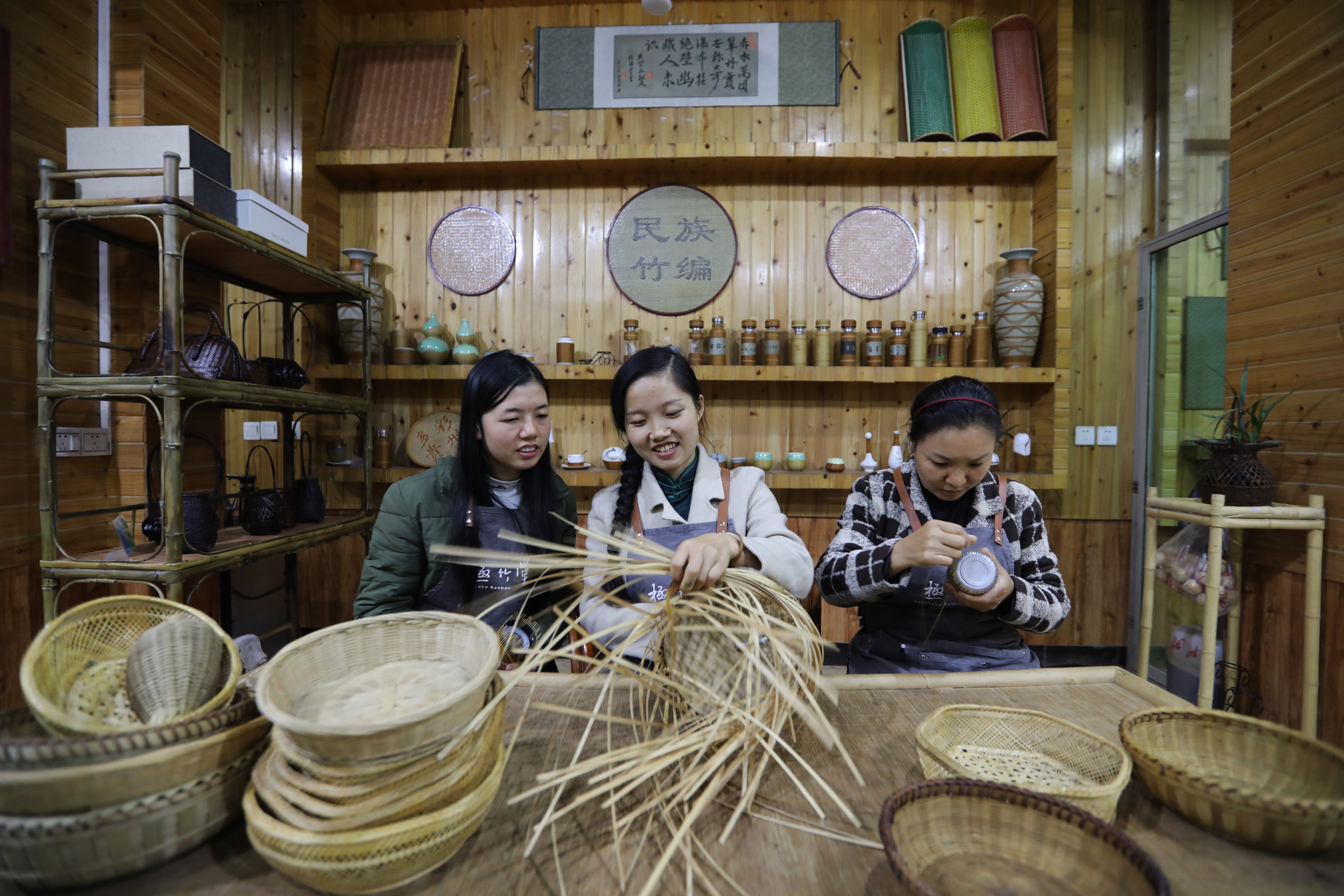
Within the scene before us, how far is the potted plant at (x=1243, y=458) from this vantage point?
180 cm

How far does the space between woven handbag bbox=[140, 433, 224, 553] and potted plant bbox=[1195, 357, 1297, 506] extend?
10.3ft

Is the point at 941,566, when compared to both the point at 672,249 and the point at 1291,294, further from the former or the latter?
the point at 672,249

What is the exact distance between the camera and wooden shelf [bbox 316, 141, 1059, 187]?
8.84 feet

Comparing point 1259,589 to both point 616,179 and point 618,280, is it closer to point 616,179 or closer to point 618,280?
point 618,280

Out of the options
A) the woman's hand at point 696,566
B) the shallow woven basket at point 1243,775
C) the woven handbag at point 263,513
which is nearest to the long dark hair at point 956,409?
the shallow woven basket at point 1243,775

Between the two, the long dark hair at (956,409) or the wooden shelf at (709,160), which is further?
the wooden shelf at (709,160)

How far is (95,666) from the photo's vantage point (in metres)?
0.66

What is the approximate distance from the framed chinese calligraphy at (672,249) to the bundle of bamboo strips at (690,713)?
7.58 ft

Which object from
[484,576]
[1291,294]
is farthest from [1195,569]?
[484,576]

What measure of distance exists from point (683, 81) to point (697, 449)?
243 centimetres

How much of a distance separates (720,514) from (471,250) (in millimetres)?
2404

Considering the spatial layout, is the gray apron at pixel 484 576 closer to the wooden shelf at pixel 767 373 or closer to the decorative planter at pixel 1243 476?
the wooden shelf at pixel 767 373

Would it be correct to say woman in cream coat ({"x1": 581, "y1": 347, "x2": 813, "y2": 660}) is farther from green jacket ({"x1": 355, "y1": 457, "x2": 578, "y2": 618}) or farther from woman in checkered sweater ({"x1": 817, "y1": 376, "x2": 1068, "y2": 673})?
green jacket ({"x1": 355, "y1": 457, "x2": 578, "y2": 618})

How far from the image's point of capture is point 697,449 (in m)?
1.36
